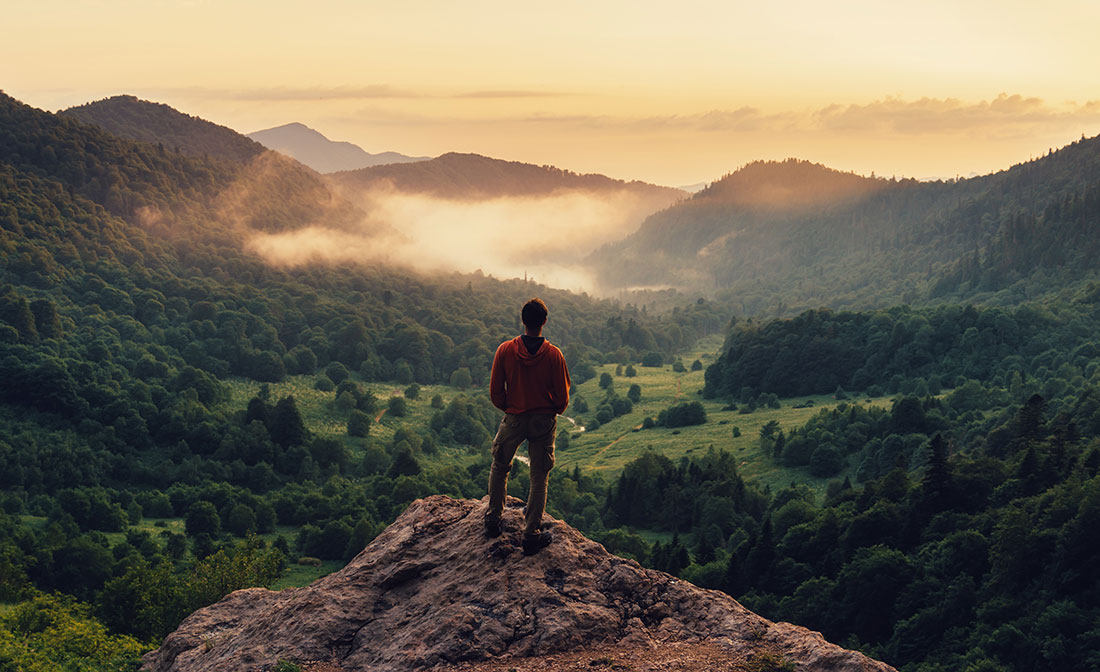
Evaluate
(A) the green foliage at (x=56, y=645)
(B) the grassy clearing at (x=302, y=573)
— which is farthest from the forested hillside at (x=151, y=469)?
(A) the green foliage at (x=56, y=645)

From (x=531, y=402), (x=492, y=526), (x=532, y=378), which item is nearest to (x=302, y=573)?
(x=492, y=526)

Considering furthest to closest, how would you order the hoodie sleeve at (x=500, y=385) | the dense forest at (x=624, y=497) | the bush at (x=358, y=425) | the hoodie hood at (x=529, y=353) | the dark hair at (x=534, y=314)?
the bush at (x=358, y=425)
the dense forest at (x=624, y=497)
the hoodie sleeve at (x=500, y=385)
the hoodie hood at (x=529, y=353)
the dark hair at (x=534, y=314)

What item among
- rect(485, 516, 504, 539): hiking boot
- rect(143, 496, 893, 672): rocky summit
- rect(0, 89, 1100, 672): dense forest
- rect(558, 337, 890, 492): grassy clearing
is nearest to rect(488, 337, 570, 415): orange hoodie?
rect(485, 516, 504, 539): hiking boot

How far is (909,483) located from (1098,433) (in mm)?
27437

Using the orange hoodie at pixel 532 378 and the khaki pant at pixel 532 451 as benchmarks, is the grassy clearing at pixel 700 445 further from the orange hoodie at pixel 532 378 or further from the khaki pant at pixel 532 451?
the orange hoodie at pixel 532 378

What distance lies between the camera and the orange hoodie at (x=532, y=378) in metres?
18.4

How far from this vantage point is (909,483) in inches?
3659

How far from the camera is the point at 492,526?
19.5 meters

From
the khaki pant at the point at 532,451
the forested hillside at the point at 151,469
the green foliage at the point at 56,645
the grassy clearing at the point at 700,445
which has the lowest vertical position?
the grassy clearing at the point at 700,445

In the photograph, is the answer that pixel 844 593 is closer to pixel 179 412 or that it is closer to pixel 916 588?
Result: pixel 916 588

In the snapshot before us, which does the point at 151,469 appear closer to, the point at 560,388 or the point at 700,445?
the point at 700,445

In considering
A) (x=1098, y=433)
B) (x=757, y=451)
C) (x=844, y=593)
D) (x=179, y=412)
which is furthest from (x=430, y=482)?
(x=1098, y=433)

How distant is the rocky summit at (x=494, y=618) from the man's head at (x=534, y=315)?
4.61m

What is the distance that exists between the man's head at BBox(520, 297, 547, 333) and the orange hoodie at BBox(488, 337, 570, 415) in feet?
1.36
